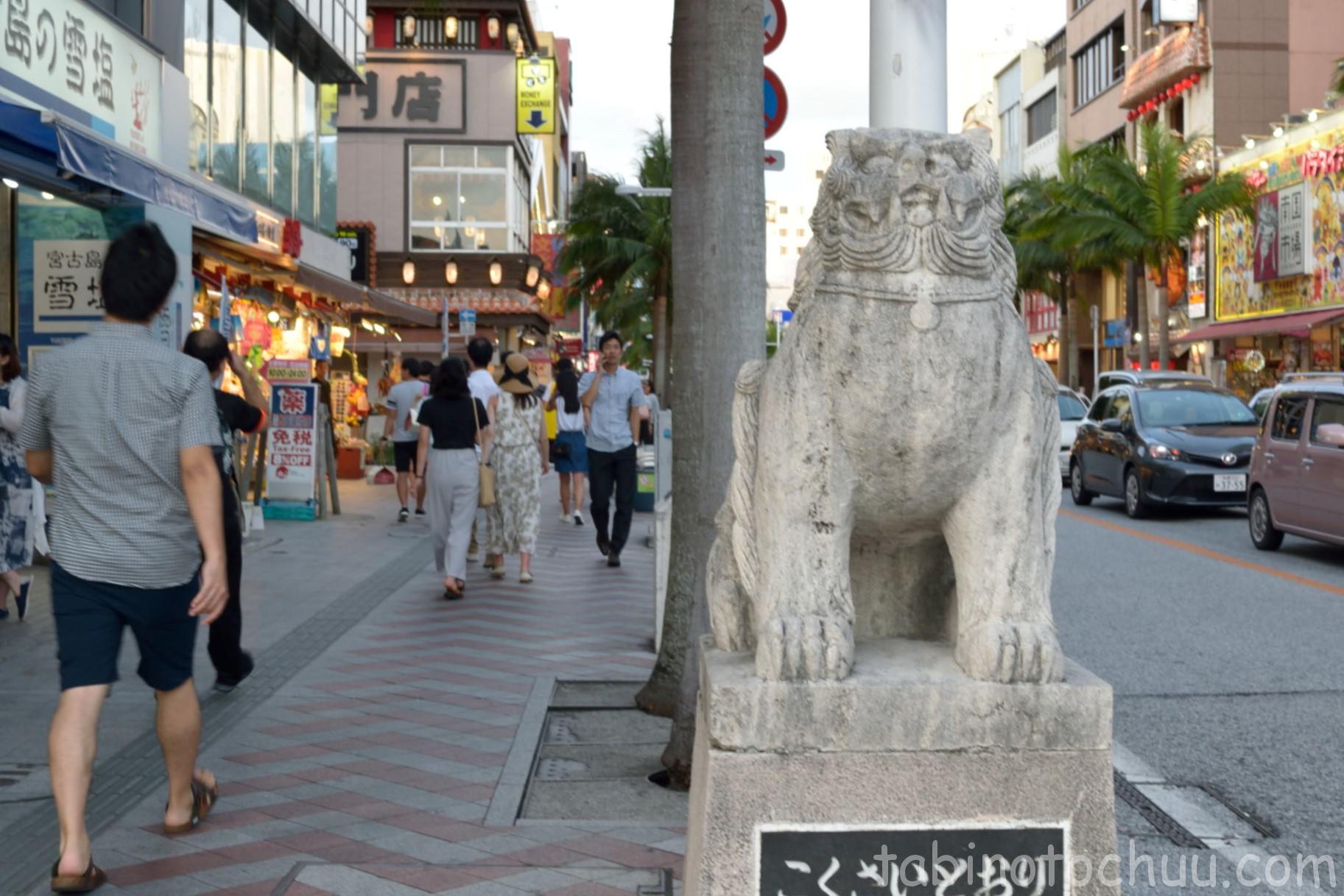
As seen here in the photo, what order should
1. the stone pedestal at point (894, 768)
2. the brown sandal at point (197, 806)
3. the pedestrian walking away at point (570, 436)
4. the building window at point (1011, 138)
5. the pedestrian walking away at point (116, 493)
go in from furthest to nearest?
the building window at point (1011, 138) → the pedestrian walking away at point (570, 436) → the brown sandal at point (197, 806) → the pedestrian walking away at point (116, 493) → the stone pedestal at point (894, 768)

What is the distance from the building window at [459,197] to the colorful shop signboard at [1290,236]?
20534 millimetres

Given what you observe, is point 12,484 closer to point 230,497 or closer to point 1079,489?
point 230,497

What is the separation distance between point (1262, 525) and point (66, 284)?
11.3 meters

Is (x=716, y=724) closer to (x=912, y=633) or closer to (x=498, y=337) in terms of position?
(x=912, y=633)

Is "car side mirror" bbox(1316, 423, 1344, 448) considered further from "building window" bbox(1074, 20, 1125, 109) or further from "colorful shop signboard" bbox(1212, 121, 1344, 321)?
"building window" bbox(1074, 20, 1125, 109)

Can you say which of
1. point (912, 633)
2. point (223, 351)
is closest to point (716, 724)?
point (912, 633)

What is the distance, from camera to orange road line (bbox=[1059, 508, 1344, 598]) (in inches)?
450

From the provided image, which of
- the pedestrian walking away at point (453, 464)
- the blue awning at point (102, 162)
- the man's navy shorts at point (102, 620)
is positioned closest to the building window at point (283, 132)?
the blue awning at point (102, 162)

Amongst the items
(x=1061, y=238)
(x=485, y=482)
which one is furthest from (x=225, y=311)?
(x=1061, y=238)

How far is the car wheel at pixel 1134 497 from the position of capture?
17297 mm

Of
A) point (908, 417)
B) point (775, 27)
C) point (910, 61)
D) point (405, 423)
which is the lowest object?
point (908, 417)

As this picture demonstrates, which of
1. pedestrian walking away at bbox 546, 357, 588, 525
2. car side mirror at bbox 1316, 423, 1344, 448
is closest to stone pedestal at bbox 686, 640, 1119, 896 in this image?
car side mirror at bbox 1316, 423, 1344, 448

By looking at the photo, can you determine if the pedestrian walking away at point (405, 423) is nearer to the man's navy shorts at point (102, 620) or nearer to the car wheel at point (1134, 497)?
the car wheel at point (1134, 497)

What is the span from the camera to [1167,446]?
17.0 meters
